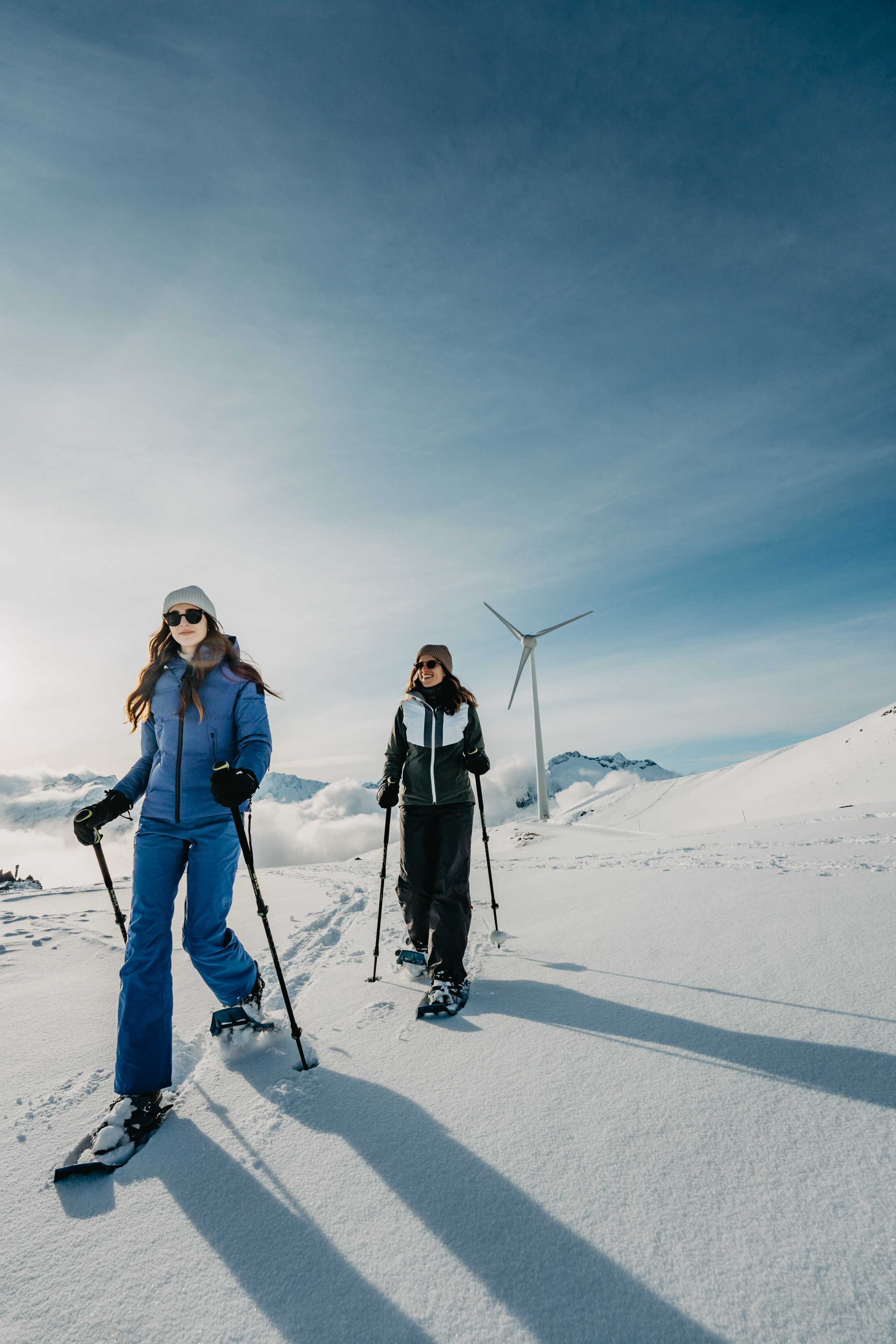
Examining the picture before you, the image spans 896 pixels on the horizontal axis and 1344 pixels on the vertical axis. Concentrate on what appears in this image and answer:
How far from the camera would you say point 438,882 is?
473 centimetres

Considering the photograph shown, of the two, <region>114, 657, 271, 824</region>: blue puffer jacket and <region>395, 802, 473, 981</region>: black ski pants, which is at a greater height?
<region>114, 657, 271, 824</region>: blue puffer jacket

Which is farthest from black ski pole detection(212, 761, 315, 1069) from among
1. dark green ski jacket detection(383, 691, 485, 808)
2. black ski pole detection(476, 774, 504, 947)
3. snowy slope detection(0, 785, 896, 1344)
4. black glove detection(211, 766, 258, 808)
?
black ski pole detection(476, 774, 504, 947)

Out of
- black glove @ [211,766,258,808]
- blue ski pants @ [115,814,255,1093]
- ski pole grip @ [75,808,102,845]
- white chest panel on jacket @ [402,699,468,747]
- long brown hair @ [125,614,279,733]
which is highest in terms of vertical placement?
long brown hair @ [125,614,279,733]

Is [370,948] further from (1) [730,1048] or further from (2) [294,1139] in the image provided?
(1) [730,1048]

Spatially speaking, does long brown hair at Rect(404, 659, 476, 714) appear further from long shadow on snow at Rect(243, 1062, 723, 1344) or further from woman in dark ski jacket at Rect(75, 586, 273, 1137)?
long shadow on snow at Rect(243, 1062, 723, 1344)

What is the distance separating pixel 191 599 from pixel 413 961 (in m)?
3.51

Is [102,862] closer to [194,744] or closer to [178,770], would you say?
[178,770]

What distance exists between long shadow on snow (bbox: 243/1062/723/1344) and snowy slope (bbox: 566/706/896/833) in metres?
28.6

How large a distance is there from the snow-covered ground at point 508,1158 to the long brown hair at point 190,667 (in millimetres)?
2218

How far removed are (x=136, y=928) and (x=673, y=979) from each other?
3581 mm

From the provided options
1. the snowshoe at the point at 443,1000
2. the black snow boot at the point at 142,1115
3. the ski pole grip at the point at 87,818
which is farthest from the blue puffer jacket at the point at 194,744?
the snowshoe at the point at 443,1000

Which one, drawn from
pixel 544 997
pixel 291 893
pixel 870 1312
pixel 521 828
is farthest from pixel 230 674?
pixel 521 828

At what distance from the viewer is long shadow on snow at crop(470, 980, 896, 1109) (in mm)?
2666

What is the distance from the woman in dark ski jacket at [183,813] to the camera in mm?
3193
